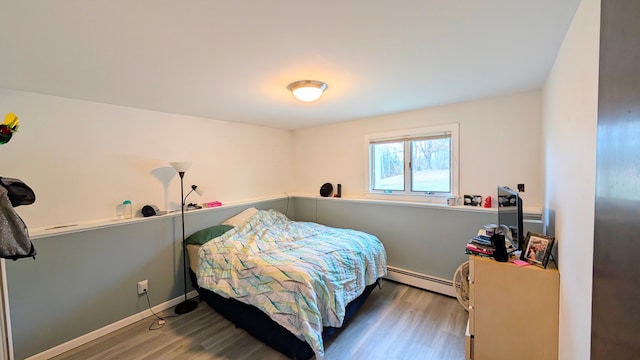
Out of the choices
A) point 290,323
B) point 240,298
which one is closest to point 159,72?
point 240,298

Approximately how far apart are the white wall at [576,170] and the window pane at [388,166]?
1.88 metres

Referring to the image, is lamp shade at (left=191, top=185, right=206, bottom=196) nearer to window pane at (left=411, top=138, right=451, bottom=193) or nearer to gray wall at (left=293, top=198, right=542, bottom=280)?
gray wall at (left=293, top=198, right=542, bottom=280)

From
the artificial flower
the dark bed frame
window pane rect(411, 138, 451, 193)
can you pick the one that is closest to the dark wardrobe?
the dark bed frame

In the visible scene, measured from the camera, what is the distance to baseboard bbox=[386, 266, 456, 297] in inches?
119

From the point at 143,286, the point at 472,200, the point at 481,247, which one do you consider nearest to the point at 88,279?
the point at 143,286

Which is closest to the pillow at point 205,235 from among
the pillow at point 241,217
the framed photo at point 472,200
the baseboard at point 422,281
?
the pillow at point 241,217

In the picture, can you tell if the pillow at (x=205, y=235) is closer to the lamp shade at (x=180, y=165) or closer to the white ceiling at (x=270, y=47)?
the lamp shade at (x=180, y=165)

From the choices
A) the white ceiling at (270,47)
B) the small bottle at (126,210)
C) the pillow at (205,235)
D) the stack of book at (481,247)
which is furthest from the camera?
the pillow at (205,235)

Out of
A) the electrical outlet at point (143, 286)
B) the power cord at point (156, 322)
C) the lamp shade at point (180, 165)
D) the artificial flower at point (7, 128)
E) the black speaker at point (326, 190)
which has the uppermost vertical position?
the artificial flower at point (7, 128)

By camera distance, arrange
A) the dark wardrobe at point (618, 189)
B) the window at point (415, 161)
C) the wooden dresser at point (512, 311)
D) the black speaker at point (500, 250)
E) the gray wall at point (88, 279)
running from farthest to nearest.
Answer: the window at point (415, 161) → the gray wall at point (88, 279) → the black speaker at point (500, 250) → the wooden dresser at point (512, 311) → the dark wardrobe at point (618, 189)

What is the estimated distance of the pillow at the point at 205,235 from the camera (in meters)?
2.96

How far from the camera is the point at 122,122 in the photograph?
2.68m

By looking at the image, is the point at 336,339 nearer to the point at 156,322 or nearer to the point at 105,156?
the point at 156,322

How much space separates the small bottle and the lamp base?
3.76 ft
